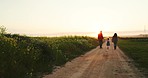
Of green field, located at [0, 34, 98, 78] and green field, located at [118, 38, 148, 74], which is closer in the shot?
green field, located at [0, 34, 98, 78]

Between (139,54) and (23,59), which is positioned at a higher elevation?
(23,59)

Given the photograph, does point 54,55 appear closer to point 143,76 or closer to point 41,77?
point 41,77

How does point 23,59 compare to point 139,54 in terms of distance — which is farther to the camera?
point 139,54

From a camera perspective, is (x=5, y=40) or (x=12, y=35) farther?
(x=12, y=35)

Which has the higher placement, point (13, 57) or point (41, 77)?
point (13, 57)

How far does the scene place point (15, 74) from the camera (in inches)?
527

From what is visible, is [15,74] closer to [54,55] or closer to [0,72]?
[0,72]

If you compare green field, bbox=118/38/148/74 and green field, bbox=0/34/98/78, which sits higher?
green field, bbox=0/34/98/78

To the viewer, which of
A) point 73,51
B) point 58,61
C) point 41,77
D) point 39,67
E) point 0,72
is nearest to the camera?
point 0,72

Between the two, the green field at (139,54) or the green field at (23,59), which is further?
the green field at (139,54)

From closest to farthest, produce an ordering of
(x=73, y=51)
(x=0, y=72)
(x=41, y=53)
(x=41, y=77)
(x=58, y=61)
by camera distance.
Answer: (x=0, y=72) < (x=41, y=77) < (x=41, y=53) < (x=58, y=61) < (x=73, y=51)

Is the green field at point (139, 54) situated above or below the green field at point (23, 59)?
below

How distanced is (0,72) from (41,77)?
2.19 meters

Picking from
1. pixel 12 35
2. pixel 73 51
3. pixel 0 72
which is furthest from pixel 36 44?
pixel 73 51
